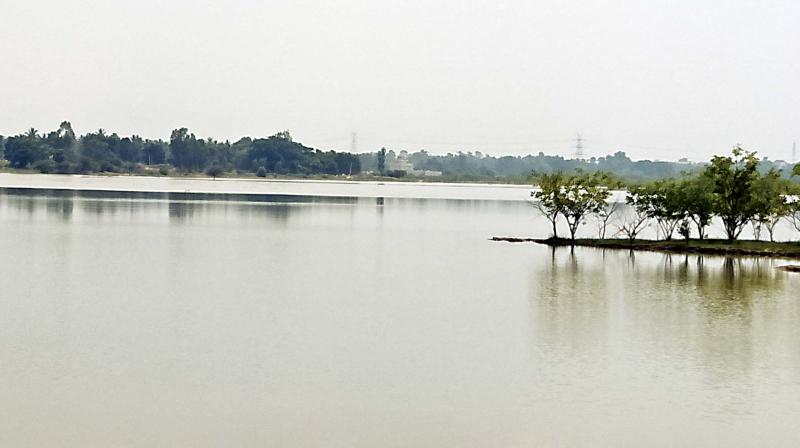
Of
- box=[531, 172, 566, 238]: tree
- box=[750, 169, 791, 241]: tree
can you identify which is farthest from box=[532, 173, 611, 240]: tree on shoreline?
box=[750, 169, 791, 241]: tree

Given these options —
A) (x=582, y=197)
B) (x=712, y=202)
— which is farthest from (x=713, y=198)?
(x=582, y=197)

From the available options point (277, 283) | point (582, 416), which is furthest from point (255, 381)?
point (277, 283)

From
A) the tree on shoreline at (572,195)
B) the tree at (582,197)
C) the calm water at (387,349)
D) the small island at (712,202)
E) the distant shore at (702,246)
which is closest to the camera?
the calm water at (387,349)

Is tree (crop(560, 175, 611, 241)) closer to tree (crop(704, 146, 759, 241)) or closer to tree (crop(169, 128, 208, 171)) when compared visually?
tree (crop(704, 146, 759, 241))

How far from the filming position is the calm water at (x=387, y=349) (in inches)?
518

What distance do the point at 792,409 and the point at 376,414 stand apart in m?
5.65

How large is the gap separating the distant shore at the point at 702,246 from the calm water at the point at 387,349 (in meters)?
1.03

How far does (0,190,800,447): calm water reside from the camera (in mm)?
13148

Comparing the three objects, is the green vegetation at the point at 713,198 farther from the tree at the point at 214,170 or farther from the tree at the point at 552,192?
the tree at the point at 214,170

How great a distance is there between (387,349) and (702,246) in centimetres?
2233

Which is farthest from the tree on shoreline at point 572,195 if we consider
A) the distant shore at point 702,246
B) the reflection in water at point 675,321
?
the reflection in water at point 675,321

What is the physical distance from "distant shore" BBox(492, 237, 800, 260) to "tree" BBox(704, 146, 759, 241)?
96 cm

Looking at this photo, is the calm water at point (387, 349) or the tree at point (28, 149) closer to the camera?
the calm water at point (387, 349)

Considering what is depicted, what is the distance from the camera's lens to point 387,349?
18.1m
